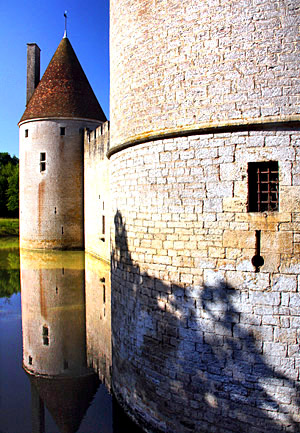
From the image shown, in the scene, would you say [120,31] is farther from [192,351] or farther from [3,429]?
[3,429]

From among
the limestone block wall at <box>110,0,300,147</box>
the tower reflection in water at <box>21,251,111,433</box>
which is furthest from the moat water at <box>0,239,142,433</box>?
the limestone block wall at <box>110,0,300,147</box>

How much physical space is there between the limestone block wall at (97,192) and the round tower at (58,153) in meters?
0.77

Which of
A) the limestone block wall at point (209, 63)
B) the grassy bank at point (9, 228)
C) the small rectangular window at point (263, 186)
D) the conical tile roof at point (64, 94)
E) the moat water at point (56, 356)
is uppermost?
the conical tile roof at point (64, 94)

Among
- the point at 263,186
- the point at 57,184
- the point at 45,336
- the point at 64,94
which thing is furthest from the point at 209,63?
the point at 64,94

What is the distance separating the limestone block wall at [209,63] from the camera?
13.1 feet

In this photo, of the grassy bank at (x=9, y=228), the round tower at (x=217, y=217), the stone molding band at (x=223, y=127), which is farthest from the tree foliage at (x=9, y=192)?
the stone molding band at (x=223, y=127)

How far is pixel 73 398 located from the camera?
20.6ft

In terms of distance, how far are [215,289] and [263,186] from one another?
48.9 inches

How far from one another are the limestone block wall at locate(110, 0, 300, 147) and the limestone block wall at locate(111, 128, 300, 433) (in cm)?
28

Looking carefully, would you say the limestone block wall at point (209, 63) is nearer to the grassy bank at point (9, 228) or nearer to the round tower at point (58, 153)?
the round tower at point (58, 153)

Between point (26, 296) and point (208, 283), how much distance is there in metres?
8.62

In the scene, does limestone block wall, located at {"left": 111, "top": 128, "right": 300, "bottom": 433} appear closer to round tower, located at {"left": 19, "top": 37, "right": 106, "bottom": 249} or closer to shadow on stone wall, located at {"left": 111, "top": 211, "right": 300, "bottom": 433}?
shadow on stone wall, located at {"left": 111, "top": 211, "right": 300, "bottom": 433}

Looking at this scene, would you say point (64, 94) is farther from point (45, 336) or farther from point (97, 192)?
point (45, 336)

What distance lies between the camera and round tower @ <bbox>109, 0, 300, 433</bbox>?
156 inches
